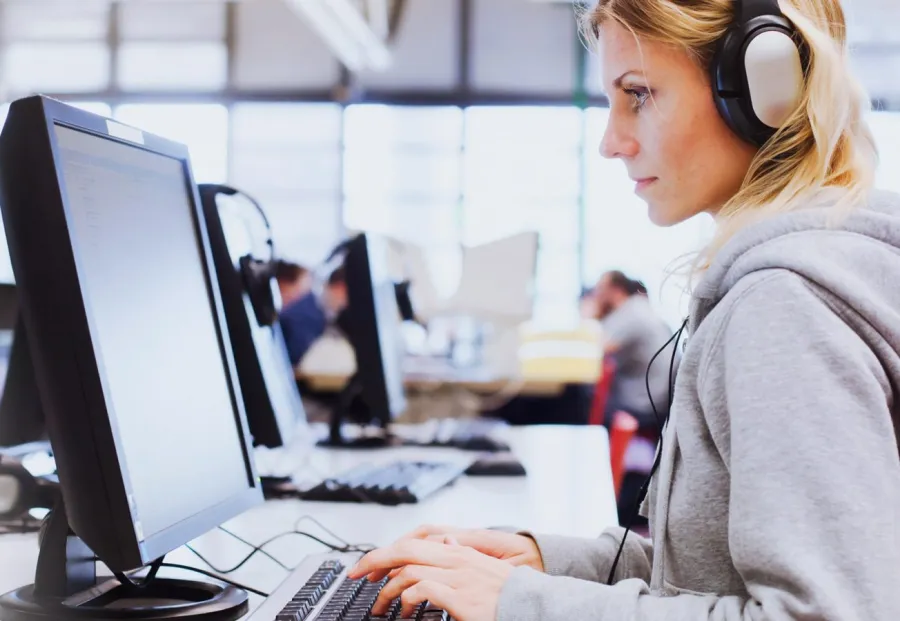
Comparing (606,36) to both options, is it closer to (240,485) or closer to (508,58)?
(240,485)

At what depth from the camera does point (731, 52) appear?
0.77 meters

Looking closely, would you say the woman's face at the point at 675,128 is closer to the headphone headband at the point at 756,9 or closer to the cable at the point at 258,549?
the headphone headband at the point at 756,9

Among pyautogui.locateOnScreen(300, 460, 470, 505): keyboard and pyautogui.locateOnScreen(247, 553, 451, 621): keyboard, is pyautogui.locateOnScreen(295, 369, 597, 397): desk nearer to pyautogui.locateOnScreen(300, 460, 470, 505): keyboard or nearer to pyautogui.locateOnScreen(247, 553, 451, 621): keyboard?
pyautogui.locateOnScreen(300, 460, 470, 505): keyboard

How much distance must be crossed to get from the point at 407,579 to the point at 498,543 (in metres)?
0.22

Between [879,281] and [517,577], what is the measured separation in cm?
33

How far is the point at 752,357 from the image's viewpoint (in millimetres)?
582

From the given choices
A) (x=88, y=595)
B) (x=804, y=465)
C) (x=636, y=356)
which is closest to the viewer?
(x=804, y=465)

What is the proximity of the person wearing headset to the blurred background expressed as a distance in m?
6.14

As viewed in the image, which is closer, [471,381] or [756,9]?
[756,9]

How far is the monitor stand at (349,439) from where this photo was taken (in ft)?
6.87

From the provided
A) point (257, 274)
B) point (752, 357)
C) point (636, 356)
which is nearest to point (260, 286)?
point (257, 274)

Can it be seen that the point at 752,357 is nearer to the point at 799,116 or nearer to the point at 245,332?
the point at 799,116

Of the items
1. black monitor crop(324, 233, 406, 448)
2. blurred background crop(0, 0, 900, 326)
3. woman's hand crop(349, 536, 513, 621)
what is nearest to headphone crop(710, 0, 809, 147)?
woman's hand crop(349, 536, 513, 621)

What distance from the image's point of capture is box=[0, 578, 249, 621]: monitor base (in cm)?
75
